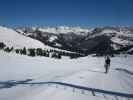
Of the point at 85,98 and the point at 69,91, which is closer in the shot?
the point at 85,98

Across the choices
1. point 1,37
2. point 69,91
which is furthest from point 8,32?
point 69,91

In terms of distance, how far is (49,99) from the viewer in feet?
30.1

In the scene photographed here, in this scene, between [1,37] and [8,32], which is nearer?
[1,37]

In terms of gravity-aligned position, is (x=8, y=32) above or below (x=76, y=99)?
above

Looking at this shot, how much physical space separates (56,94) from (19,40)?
6685 inches

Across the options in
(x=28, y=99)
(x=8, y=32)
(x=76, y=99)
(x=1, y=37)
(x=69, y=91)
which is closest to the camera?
(x=28, y=99)

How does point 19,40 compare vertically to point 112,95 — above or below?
above

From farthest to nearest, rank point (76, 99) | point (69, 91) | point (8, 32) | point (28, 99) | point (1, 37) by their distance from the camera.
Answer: point (8, 32) < point (1, 37) < point (69, 91) < point (76, 99) < point (28, 99)

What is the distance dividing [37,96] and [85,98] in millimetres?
2201

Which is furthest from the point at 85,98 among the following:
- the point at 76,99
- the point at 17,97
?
the point at 17,97

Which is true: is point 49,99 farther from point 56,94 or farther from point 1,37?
point 1,37

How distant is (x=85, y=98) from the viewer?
10.0 metres

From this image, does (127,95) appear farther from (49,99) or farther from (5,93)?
(5,93)

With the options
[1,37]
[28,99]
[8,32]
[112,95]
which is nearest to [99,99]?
[112,95]
